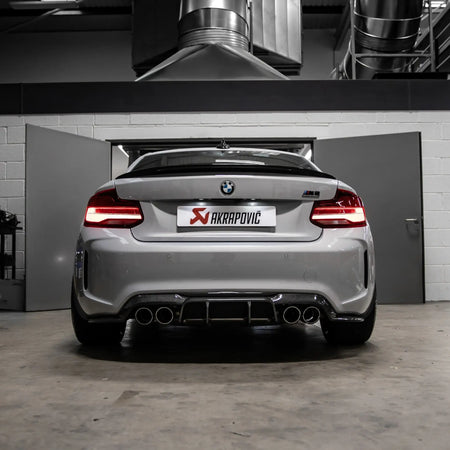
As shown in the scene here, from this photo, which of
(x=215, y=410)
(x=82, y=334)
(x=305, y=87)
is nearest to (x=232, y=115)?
(x=305, y=87)

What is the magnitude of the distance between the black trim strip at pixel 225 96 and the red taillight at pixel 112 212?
456cm

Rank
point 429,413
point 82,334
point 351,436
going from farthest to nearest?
point 82,334
point 429,413
point 351,436

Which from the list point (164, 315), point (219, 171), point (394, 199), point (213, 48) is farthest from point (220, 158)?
point (213, 48)

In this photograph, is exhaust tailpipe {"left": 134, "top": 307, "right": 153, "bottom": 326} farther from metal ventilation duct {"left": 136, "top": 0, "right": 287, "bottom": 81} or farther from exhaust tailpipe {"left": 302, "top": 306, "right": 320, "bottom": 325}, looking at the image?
metal ventilation duct {"left": 136, "top": 0, "right": 287, "bottom": 81}

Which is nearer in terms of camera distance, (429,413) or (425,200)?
(429,413)

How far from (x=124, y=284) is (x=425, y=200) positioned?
5.35 metres

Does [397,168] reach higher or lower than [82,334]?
higher

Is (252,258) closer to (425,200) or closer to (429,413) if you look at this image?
(429,413)

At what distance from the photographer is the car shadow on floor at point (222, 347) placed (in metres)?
3.03

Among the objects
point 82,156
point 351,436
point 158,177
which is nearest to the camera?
point 351,436

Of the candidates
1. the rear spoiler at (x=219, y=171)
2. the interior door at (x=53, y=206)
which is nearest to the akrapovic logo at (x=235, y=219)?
the rear spoiler at (x=219, y=171)

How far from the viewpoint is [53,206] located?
6316mm

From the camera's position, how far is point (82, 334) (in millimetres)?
3227

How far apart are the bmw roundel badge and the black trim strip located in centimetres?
462
